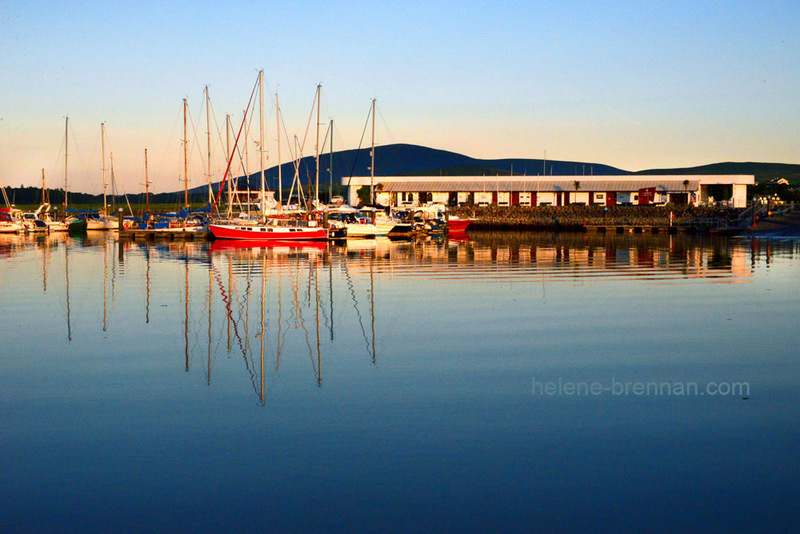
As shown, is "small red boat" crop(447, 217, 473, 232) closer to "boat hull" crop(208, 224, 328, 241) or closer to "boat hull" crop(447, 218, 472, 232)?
"boat hull" crop(447, 218, 472, 232)

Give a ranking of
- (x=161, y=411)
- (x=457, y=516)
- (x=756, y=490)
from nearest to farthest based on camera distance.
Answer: (x=457, y=516) < (x=756, y=490) < (x=161, y=411)

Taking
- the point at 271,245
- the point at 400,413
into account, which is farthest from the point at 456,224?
the point at 400,413

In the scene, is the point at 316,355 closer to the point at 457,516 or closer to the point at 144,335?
the point at 144,335

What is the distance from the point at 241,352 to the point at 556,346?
6.40 meters

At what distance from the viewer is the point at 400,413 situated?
11586 mm

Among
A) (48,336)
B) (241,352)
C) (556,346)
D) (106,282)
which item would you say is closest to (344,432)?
(241,352)

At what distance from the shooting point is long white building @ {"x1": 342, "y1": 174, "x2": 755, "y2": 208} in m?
109

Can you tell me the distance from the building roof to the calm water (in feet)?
286

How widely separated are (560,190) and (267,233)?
193 feet

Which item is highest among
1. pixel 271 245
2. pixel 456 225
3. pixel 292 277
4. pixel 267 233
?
pixel 456 225

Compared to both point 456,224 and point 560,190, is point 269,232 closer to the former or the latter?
point 456,224

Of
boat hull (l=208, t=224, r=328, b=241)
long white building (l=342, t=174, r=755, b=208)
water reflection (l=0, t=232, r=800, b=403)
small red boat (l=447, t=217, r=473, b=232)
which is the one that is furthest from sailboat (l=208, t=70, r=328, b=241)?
long white building (l=342, t=174, r=755, b=208)

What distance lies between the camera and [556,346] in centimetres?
1688

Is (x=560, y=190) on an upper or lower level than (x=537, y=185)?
lower
